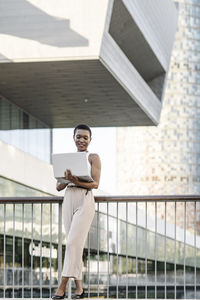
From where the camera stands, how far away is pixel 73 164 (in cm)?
862

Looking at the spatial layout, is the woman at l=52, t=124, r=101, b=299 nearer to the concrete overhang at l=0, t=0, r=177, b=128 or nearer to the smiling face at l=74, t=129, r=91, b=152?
the smiling face at l=74, t=129, r=91, b=152

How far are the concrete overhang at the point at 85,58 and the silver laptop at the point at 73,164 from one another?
47.1 ft

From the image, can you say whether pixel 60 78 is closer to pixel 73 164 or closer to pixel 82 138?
pixel 82 138

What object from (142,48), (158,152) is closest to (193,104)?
(158,152)

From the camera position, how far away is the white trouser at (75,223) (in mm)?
8805

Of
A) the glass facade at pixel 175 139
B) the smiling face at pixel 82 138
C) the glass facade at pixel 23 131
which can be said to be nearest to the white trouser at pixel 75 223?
the smiling face at pixel 82 138

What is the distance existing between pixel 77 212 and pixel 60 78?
17864 mm

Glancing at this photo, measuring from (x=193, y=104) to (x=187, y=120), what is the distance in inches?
128

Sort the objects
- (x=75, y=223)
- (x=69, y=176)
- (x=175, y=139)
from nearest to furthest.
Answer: (x=69, y=176), (x=75, y=223), (x=175, y=139)

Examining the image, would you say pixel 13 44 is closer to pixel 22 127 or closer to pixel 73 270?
pixel 22 127

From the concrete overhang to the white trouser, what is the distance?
1422 cm

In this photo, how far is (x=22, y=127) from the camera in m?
33.0

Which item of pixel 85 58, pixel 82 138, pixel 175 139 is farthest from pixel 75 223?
pixel 175 139

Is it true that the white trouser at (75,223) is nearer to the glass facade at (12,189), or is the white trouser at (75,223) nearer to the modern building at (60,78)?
the modern building at (60,78)
